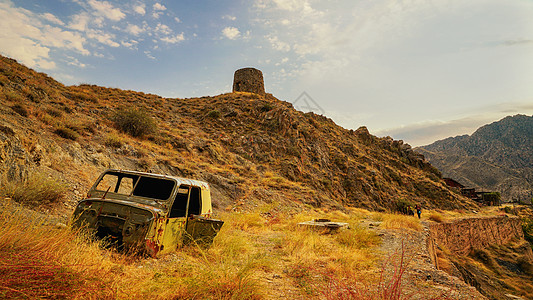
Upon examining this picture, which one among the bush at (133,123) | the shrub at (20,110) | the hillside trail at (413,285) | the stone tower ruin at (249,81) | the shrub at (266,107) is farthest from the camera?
the stone tower ruin at (249,81)

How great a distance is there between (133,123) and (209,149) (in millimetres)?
5934

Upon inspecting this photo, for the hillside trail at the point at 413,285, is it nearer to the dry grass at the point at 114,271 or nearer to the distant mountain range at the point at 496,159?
the dry grass at the point at 114,271

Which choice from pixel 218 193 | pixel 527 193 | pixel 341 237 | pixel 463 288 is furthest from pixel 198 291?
pixel 527 193

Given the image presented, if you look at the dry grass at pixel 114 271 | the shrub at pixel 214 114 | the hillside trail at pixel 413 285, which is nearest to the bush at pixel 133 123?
the shrub at pixel 214 114

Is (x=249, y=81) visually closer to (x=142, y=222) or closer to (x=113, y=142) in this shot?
(x=113, y=142)

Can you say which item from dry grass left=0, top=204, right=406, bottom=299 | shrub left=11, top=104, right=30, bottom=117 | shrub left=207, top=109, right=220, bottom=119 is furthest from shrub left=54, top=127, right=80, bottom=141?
shrub left=207, top=109, right=220, bottom=119

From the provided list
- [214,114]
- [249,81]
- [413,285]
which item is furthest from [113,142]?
[249,81]

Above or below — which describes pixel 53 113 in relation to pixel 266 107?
below

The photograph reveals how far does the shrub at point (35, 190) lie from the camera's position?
220 inches

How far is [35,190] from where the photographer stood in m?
5.88

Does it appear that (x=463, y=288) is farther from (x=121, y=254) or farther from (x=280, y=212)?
(x=280, y=212)

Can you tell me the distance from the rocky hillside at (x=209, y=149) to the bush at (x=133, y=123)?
65 mm

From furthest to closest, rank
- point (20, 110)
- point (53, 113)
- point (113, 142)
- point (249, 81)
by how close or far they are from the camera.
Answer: point (249, 81) < point (113, 142) < point (53, 113) < point (20, 110)

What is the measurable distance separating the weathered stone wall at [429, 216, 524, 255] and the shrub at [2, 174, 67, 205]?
16224mm
